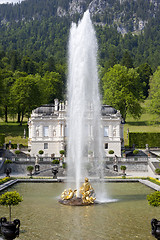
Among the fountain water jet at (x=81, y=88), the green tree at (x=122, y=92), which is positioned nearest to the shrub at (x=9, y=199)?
the fountain water jet at (x=81, y=88)

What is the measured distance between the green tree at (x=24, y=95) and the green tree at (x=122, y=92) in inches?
624

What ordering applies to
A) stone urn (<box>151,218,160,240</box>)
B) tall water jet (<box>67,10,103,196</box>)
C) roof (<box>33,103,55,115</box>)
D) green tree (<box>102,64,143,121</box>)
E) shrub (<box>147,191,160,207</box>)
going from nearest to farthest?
stone urn (<box>151,218,160,240</box>), shrub (<box>147,191,160,207</box>), tall water jet (<box>67,10,103,196</box>), roof (<box>33,103,55,115</box>), green tree (<box>102,64,143,121</box>)

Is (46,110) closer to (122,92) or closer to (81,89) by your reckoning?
(122,92)

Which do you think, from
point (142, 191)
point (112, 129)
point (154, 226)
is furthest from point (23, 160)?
point (154, 226)

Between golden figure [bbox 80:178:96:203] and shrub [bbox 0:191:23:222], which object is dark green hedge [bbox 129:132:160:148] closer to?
golden figure [bbox 80:178:96:203]

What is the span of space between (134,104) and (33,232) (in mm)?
68206

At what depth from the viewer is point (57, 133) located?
6562 centimetres

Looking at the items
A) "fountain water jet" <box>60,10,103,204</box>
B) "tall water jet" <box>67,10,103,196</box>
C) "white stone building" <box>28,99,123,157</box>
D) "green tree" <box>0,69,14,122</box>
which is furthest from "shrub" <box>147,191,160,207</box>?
"green tree" <box>0,69,14,122</box>

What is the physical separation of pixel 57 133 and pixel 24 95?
78.0 ft

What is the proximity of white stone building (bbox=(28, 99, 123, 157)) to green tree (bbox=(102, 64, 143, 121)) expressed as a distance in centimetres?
2365

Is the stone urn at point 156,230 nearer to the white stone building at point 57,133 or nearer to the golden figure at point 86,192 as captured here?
the golden figure at point 86,192

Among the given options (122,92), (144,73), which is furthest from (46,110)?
(144,73)

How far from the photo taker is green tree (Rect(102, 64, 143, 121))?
3509 inches

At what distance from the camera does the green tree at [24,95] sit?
3400 inches
